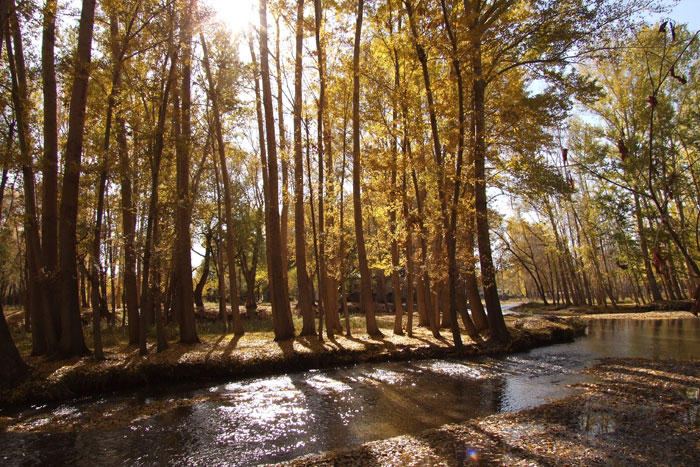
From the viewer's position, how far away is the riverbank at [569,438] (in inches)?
167

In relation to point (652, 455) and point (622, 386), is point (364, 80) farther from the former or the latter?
point (652, 455)

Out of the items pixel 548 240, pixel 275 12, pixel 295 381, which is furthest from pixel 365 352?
pixel 548 240

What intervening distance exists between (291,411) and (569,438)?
4.44 m

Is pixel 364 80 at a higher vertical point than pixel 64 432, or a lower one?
higher

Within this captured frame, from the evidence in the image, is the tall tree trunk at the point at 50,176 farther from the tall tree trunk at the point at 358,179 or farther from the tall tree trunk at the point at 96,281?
the tall tree trunk at the point at 358,179

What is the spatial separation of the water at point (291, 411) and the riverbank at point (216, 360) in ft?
1.93

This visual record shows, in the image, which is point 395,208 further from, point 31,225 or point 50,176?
point 31,225

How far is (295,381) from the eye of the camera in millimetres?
9469

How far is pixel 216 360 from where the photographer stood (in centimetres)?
1025

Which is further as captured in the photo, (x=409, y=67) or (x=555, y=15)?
(x=409, y=67)

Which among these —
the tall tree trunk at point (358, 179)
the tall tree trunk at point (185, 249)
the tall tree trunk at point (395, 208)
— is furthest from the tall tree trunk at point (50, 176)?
the tall tree trunk at point (395, 208)

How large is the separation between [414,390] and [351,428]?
252cm

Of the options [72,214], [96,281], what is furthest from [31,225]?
[96,281]

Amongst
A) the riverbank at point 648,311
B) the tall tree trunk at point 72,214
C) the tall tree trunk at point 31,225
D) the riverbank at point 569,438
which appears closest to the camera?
the riverbank at point 569,438
